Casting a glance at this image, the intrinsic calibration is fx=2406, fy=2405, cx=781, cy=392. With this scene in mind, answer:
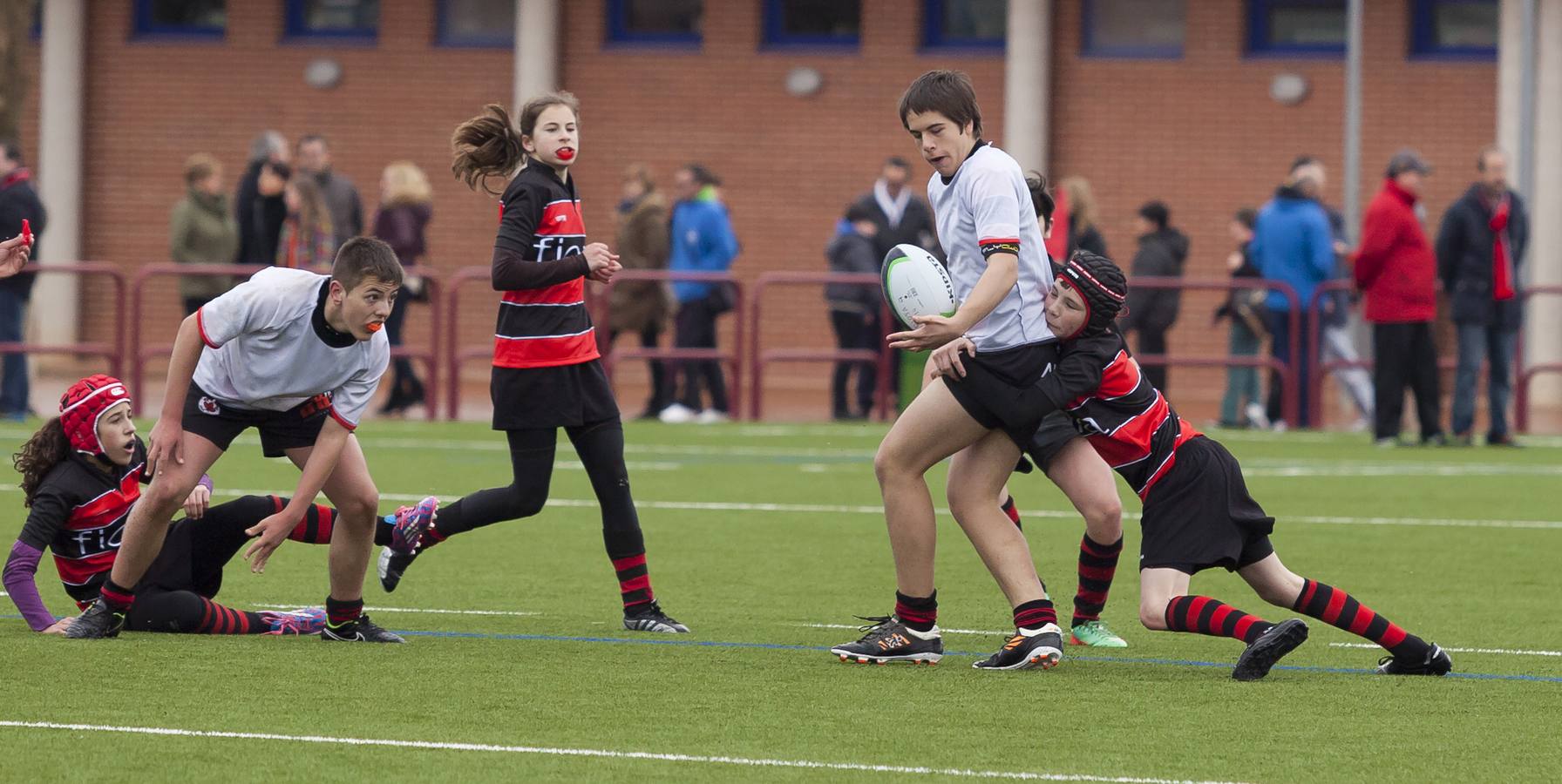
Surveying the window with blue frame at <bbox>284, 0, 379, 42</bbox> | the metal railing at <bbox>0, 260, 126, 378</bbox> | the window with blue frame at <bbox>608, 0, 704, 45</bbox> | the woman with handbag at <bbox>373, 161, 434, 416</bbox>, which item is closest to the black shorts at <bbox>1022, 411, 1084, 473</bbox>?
the metal railing at <bbox>0, 260, 126, 378</bbox>

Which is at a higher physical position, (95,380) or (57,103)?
(57,103)

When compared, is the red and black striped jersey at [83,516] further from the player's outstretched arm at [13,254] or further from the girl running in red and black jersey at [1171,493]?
the girl running in red and black jersey at [1171,493]

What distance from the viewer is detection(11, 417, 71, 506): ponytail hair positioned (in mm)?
7344

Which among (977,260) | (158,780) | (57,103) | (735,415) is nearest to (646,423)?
(735,415)

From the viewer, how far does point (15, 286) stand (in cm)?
1714

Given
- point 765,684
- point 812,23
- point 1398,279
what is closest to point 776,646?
point 765,684

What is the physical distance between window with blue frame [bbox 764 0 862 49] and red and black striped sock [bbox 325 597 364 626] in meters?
16.9

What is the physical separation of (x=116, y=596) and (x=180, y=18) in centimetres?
1867

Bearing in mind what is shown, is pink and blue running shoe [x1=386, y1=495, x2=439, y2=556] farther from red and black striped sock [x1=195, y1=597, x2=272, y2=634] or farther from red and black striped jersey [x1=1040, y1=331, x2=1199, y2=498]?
red and black striped jersey [x1=1040, y1=331, x2=1199, y2=498]

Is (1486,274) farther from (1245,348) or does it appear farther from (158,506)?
(158,506)

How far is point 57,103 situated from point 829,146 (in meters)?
7.87

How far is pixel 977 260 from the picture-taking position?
6805 millimetres

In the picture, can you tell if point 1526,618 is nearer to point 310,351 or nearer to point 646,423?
point 310,351

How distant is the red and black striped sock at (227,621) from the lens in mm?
7434
